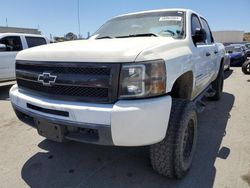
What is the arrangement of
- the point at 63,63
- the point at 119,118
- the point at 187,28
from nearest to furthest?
1. the point at 119,118
2. the point at 63,63
3. the point at 187,28

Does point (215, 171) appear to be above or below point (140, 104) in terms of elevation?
below

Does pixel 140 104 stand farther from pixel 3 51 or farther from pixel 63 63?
pixel 3 51

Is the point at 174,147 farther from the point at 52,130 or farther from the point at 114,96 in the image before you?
the point at 52,130

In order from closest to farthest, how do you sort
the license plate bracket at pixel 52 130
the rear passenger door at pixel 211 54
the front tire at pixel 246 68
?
the license plate bracket at pixel 52 130, the rear passenger door at pixel 211 54, the front tire at pixel 246 68

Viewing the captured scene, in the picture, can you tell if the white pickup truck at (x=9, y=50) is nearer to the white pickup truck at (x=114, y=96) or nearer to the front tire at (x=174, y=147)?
the white pickup truck at (x=114, y=96)

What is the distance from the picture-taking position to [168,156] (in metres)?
2.53

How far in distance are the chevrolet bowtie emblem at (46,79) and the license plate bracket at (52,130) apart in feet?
1.27

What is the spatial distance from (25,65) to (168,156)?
1875 millimetres

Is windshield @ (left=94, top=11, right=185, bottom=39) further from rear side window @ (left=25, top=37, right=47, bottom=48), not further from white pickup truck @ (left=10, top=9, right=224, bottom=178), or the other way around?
rear side window @ (left=25, top=37, right=47, bottom=48)

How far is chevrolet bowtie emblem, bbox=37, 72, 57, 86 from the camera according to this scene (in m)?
2.49

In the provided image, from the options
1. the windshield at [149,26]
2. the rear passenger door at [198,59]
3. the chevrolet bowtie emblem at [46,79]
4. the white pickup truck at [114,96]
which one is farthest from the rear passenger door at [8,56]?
the rear passenger door at [198,59]

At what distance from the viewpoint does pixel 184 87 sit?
312 centimetres

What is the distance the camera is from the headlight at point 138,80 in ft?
7.12

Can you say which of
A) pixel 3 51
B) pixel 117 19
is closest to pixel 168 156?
pixel 117 19
